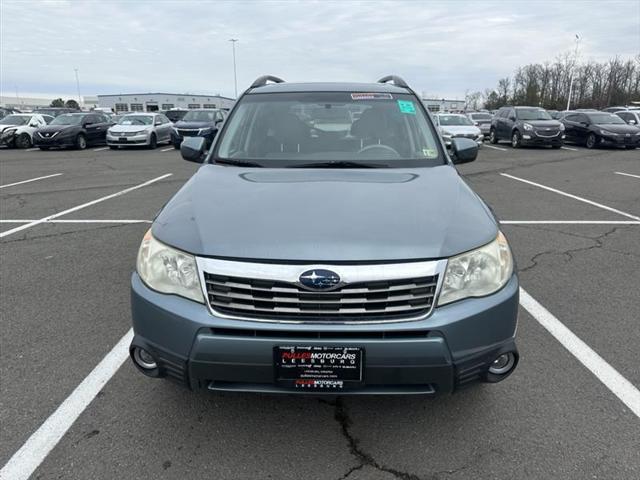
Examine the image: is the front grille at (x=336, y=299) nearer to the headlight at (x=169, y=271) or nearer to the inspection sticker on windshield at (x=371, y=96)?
the headlight at (x=169, y=271)

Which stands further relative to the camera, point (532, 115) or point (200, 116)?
point (200, 116)

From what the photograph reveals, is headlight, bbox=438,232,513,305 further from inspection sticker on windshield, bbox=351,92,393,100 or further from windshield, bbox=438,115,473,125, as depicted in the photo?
windshield, bbox=438,115,473,125

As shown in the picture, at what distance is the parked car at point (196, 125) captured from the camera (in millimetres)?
19997

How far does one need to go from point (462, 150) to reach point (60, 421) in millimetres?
3421

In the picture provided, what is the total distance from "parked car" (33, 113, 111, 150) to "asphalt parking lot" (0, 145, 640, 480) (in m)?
16.8

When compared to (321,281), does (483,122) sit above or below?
below

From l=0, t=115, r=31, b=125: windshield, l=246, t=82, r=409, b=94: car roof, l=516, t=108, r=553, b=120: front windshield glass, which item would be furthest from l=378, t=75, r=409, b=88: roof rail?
l=0, t=115, r=31, b=125: windshield

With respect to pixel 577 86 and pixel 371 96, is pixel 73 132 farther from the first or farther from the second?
pixel 577 86

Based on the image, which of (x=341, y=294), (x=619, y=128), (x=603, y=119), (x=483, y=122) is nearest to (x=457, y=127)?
(x=619, y=128)

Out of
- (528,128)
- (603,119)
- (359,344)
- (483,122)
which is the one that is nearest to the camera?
(359,344)

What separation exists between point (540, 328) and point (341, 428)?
1.92 meters

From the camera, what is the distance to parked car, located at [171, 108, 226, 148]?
65.6 ft

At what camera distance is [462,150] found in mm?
4059

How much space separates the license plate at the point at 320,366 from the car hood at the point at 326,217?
1.28ft
